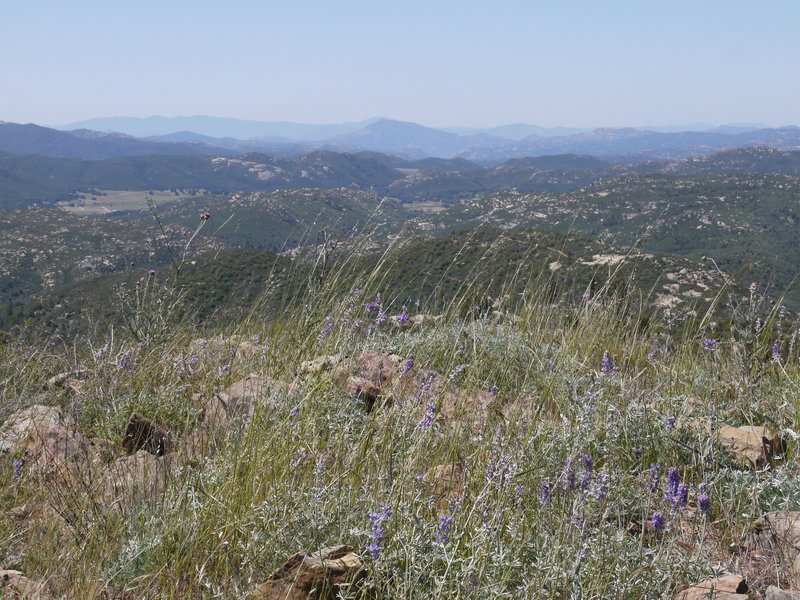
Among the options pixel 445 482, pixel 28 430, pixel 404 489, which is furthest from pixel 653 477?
pixel 28 430

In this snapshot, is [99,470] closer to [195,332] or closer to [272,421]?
[272,421]

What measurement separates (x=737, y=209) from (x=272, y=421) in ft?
479

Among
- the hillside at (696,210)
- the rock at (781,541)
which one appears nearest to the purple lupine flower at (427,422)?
the rock at (781,541)

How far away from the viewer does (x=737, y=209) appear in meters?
126

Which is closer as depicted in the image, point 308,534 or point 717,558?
point 308,534

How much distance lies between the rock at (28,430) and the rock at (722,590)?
2727mm

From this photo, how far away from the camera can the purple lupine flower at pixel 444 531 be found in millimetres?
1625

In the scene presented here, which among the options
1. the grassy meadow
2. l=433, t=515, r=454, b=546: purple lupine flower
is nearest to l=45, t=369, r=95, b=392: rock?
the grassy meadow

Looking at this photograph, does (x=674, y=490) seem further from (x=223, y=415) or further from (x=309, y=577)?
(x=223, y=415)

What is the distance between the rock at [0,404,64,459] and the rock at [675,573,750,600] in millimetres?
2727

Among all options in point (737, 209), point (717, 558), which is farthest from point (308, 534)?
point (737, 209)

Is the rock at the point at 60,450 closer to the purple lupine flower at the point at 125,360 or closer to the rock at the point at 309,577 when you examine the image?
the purple lupine flower at the point at 125,360

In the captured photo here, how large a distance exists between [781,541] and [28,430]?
333 centimetres

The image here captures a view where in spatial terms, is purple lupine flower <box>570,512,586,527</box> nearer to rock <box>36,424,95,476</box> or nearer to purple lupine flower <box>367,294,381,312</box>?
rock <box>36,424,95,476</box>
